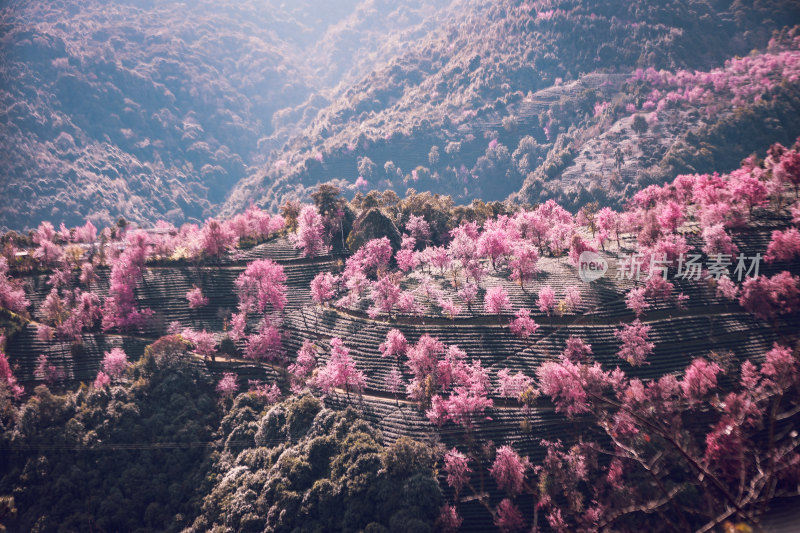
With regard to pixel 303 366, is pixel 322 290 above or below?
above

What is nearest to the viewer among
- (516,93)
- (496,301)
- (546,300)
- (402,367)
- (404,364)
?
(404,364)

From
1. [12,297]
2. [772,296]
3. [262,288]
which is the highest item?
[12,297]

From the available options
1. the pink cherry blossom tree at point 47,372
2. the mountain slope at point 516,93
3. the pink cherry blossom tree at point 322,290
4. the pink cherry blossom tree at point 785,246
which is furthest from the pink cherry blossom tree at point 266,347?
the mountain slope at point 516,93

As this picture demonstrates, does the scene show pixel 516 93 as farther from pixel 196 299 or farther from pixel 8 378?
pixel 8 378

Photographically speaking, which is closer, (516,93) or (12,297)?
(12,297)

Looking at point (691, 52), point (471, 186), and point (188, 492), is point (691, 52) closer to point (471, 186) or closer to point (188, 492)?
point (471, 186)

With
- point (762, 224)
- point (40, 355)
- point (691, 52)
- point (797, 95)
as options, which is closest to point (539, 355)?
point (762, 224)

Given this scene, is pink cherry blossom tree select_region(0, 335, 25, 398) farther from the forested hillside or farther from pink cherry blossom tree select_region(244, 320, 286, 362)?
pink cherry blossom tree select_region(244, 320, 286, 362)

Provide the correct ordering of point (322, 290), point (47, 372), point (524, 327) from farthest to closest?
1. point (322, 290)
2. point (47, 372)
3. point (524, 327)

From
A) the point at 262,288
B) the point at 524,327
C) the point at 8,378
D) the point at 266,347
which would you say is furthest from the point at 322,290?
the point at 8,378

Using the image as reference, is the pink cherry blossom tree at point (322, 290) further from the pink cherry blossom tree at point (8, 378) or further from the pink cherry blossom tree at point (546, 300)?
→ the pink cherry blossom tree at point (8, 378)

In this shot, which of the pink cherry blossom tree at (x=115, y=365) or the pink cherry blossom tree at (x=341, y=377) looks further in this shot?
the pink cherry blossom tree at (x=115, y=365)

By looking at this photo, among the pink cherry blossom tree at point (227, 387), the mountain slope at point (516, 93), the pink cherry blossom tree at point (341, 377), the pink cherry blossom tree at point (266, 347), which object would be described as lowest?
the pink cherry blossom tree at point (227, 387)

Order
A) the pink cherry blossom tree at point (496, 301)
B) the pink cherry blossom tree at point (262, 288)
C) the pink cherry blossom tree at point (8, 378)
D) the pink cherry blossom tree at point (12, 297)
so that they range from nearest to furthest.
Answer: the pink cherry blossom tree at point (8, 378), the pink cherry blossom tree at point (496, 301), the pink cherry blossom tree at point (262, 288), the pink cherry blossom tree at point (12, 297)
